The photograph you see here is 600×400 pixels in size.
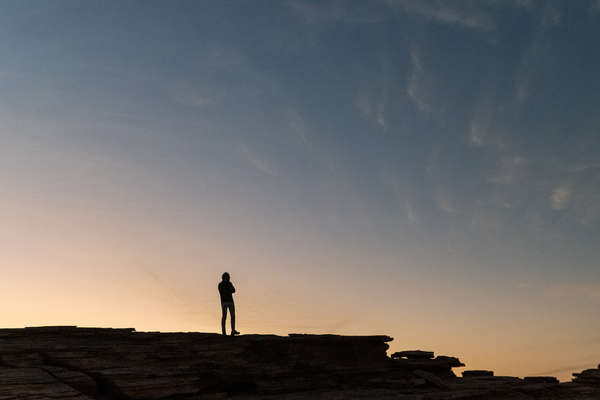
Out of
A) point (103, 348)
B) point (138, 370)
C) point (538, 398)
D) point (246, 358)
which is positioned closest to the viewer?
point (138, 370)

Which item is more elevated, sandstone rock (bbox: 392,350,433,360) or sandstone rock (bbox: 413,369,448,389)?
sandstone rock (bbox: 392,350,433,360)

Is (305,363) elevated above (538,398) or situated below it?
above

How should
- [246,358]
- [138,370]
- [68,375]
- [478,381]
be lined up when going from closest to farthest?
[68,375]
[138,370]
[246,358]
[478,381]

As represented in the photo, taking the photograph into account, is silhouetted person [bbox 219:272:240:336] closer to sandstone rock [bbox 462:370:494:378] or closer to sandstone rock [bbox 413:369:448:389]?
sandstone rock [bbox 413:369:448:389]

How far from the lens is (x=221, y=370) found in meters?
15.3

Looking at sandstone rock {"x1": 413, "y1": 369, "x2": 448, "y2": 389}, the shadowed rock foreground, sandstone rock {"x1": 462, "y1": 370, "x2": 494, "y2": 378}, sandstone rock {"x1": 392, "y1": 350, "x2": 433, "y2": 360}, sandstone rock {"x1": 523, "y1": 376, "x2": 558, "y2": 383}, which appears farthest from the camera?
sandstone rock {"x1": 462, "y1": 370, "x2": 494, "y2": 378}

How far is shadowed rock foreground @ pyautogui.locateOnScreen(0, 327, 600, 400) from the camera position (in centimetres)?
1248

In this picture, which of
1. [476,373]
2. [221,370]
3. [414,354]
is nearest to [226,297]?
[221,370]

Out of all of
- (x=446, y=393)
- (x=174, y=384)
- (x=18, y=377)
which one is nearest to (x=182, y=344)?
(x=174, y=384)

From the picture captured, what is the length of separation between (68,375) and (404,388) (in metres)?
10.8

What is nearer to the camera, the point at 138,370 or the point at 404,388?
the point at 138,370

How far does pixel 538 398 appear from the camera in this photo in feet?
59.9

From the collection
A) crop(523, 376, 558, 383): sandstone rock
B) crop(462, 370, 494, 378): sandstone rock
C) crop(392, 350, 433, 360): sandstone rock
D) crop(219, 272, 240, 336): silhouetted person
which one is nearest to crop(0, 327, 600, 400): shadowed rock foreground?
crop(523, 376, 558, 383): sandstone rock

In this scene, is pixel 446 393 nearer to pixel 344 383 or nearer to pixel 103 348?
pixel 344 383
